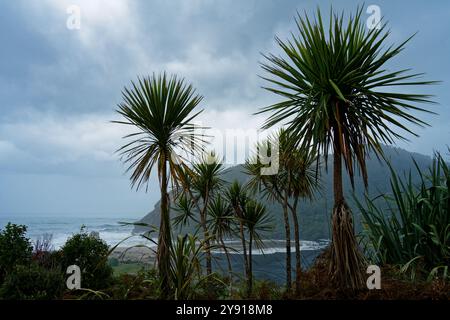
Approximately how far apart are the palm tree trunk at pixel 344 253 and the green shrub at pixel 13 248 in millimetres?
4369

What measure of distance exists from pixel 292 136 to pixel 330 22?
1544 millimetres

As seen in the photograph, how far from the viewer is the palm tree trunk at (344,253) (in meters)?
4.13

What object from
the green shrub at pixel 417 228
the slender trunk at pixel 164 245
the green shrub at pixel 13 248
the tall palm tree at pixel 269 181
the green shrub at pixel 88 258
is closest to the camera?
the slender trunk at pixel 164 245

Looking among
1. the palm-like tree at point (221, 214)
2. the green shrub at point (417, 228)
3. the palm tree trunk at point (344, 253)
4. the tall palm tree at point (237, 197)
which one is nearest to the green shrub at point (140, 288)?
the palm tree trunk at point (344, 253)

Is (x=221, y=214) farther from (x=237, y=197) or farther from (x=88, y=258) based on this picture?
(x=88, y=258)

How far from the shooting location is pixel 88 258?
5.47m

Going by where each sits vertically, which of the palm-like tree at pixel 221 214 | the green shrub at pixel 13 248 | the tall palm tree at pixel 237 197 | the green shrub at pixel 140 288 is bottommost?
the green shrub at pixel 140 288

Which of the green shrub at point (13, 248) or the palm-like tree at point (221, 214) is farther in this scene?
the palm-like tree at point (221, 214)

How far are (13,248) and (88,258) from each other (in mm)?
1071

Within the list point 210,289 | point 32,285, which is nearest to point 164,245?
point 210,289

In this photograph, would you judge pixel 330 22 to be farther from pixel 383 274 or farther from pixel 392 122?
pixel 383 274

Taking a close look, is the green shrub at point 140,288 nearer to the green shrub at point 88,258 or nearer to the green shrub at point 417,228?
the green shrub at point 88,258
